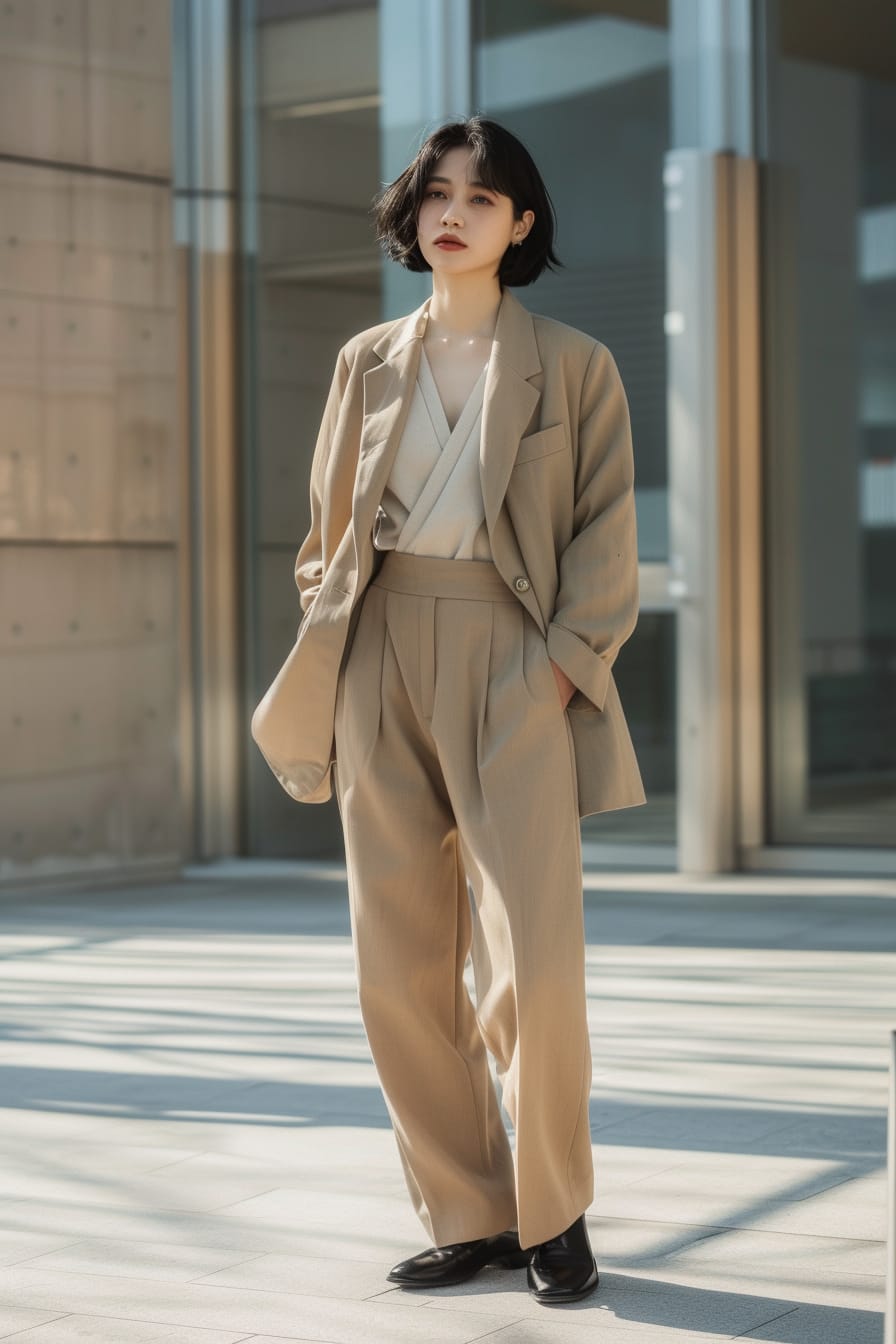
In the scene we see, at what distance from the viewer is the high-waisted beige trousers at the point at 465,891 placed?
348cm

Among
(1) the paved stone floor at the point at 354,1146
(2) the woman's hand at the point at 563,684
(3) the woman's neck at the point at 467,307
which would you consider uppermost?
(3) the woman's neck at the point at 467,307

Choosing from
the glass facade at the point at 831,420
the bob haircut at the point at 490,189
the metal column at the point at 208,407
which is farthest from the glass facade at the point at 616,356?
the bob haircut at the point at 490,189

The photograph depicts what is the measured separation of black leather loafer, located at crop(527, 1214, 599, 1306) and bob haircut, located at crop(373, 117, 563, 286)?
65.7 inches

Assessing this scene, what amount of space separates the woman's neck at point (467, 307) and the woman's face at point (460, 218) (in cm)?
5

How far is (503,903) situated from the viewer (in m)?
3.48

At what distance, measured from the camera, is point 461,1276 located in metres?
3.63

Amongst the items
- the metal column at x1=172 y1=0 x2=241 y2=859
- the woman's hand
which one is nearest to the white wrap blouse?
the woman's hand

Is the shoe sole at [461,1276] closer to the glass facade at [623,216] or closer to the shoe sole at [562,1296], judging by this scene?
the shoe sole at [562,1296]

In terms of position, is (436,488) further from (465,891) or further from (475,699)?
(465,891)

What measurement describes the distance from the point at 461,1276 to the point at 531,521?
1302 millimetres

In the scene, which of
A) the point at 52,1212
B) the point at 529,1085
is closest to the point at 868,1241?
the point at 529,1085

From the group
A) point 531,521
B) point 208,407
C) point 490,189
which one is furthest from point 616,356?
point 531,521

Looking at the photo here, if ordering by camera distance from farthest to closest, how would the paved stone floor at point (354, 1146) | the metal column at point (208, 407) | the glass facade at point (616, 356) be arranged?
the metal column at point (208, 407) < the glass facade at point (616, 356) < the paved stone floor at point (354, 1146)

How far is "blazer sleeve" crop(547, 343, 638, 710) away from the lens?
354 centimetres
